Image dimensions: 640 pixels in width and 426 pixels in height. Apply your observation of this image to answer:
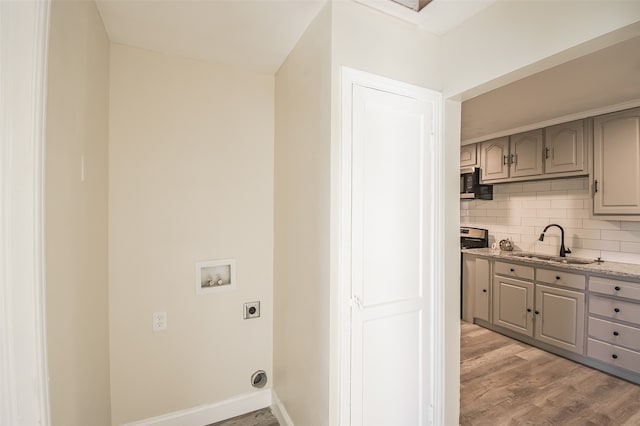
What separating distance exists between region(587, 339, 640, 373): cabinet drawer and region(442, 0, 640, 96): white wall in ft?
9.08

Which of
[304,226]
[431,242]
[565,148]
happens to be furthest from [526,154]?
[304,226]

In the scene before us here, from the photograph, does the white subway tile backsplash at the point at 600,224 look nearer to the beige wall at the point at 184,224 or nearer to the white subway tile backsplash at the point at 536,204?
the white subway tile backsplash at the point at 536,204

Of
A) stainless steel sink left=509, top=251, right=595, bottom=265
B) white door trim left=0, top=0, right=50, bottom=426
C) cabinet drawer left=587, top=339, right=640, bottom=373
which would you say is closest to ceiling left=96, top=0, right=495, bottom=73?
white door trim left=0, top=0, right=50, bottom=426

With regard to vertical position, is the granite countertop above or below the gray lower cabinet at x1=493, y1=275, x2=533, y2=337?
above

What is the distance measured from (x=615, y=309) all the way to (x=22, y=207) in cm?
395

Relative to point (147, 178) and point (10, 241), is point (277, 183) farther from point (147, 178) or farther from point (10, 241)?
point (10, 241)

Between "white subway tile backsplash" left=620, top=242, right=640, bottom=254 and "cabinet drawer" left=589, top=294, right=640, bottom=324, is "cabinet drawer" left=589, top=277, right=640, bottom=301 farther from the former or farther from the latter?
"white subway tile backsplash" left=620, top=242, right=640, bottom=254

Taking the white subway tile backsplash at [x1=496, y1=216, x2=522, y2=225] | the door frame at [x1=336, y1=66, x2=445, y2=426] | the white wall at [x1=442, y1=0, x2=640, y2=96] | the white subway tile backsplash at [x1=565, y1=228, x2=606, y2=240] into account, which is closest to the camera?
the white wall at [x1=442, y1=0, x2=640, y2=96]

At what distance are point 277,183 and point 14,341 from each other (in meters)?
1.55

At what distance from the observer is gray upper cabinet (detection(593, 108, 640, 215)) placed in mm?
2555

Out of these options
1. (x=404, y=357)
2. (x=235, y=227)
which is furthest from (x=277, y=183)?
(x=404, y=357)

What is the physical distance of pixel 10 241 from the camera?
28.7 inches

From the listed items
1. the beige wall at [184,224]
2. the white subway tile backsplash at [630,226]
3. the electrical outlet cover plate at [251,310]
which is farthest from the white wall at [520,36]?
the white subway tile backsplash at [630,226]

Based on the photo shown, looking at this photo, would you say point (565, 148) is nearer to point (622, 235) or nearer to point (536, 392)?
point (622, 235)
